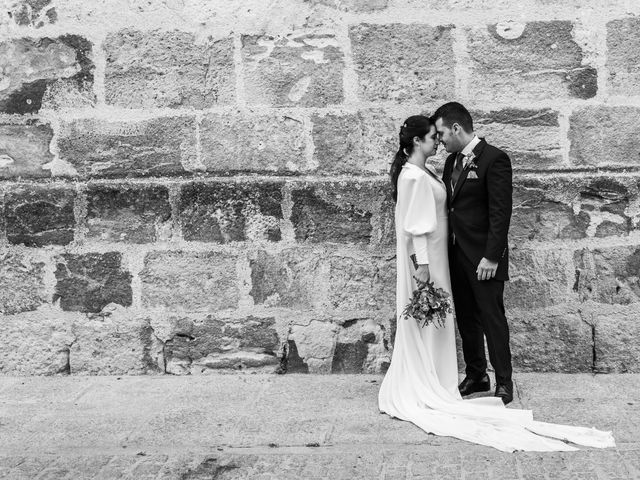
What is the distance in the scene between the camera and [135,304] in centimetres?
599

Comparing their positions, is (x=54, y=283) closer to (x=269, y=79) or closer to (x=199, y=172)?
(x=199, y=172)

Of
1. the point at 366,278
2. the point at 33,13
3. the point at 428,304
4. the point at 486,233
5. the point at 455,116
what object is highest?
the point at 33,13

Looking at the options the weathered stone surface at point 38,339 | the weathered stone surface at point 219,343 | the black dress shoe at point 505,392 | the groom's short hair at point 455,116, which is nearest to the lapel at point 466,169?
the groom's short hair at point 455,116

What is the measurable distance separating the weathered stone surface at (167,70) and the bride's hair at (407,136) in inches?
44.9

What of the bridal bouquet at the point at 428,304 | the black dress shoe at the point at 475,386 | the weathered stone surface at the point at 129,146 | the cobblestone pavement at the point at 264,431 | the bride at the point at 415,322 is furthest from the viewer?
the weathered stone surface at the point at 129,146

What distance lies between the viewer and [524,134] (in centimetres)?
580

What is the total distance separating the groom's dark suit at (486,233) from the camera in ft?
17.1

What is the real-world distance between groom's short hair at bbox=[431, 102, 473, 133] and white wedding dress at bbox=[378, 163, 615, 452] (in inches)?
12.6

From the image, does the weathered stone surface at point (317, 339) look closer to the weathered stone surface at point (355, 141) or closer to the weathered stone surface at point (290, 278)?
the weathered stone surface at point (290, 278)

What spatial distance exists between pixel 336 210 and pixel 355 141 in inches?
17.2

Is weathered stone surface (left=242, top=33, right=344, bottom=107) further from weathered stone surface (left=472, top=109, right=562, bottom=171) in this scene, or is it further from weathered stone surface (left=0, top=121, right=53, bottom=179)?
weathered stone surface (left=0, top=121, right=53, bottom=179)

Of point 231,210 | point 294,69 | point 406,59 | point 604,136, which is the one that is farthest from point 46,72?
point 604,136

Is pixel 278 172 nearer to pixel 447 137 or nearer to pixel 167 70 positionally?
pixel 167 70

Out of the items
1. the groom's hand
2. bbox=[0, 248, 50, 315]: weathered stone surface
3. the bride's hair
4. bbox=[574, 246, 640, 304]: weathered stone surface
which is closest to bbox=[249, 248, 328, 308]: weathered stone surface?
the bride's hair
